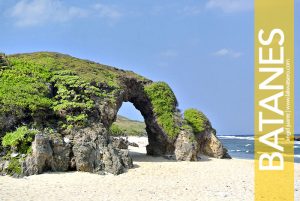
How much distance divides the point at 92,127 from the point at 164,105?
9287 millimetres

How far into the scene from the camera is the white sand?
58.3ft

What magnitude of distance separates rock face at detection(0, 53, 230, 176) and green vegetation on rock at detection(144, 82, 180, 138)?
107 millimetres

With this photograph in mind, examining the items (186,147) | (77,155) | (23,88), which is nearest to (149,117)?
(186,147)

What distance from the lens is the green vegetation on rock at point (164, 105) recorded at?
32.6m

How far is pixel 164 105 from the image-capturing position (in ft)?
111

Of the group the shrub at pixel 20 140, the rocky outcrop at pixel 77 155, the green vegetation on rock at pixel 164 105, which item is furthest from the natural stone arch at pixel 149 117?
the shrub at pixel 20 140

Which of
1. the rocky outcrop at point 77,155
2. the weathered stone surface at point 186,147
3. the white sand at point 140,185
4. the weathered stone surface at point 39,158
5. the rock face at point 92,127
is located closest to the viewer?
the white sand at point 140,185

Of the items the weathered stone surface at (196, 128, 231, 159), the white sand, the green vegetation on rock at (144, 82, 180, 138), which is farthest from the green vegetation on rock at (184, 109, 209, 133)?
the white sand

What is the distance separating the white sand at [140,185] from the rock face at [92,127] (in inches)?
41.5

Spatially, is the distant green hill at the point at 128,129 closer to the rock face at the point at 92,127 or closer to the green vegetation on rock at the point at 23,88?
the rock face at the point at 92,127

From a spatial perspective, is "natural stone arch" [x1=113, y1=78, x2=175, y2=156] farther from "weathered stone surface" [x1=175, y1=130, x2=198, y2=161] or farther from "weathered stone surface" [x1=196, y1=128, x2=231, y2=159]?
"weathered stone surface" [x1=196, y1=128, x2=231, y2=159]

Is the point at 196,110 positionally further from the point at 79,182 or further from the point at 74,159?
the point at 79,182

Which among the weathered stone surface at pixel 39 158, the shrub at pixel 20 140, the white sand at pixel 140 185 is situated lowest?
the white sand at pixel 140 185

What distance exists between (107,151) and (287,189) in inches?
416
